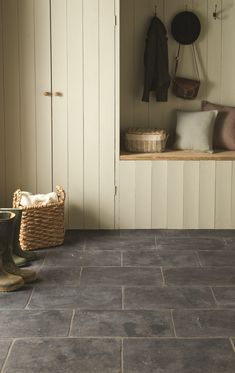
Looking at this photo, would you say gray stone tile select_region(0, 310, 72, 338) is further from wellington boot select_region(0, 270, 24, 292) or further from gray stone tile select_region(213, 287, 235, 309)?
gray stone tile select_region(213, 287, 235, 309)

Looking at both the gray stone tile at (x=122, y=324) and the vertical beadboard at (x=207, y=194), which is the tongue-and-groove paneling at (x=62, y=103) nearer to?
the vertical beadboard at (x=207, y=194)

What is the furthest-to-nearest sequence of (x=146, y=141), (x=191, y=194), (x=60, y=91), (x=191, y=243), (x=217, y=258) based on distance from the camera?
(x=146, y=141)
(x=191, y=194)
(x=60, y=91)
(x=191, y=243)
(x=217, y=258)

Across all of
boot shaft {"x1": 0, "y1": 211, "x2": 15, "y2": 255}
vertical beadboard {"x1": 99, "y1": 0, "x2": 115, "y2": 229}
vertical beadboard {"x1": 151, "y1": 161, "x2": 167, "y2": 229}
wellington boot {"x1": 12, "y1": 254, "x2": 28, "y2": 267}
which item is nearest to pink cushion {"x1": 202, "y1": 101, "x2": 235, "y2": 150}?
vertical beadboard {"x1": 151, "y1": 161, "x2": 167, "y2": 229}

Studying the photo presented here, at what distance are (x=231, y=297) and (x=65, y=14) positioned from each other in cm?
240

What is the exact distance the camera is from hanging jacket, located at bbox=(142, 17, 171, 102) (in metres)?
5.02

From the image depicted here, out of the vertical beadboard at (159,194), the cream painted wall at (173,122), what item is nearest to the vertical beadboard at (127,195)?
the cream painted wall at (173,122)

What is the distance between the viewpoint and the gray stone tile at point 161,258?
13.0 feet

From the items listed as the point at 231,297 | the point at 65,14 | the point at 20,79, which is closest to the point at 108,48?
the point at 65,14

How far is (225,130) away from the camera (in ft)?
16.7

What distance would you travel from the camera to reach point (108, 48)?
457 centimetres

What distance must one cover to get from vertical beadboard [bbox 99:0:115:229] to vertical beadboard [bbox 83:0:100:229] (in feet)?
0.10

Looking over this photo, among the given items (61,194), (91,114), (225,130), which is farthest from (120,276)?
(225,130)

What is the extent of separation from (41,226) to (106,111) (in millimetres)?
1005

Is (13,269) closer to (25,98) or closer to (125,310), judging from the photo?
(125,310)
